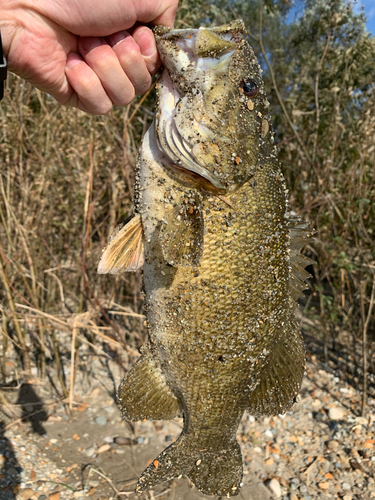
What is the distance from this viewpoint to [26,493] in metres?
2.93

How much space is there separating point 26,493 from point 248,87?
3156mm

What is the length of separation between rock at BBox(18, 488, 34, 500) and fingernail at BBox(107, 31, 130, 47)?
3.09 metres

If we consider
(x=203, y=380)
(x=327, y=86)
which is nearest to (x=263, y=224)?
(x=203, y=380)

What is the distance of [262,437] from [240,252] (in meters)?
2.92

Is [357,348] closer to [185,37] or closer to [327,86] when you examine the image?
[327,86]

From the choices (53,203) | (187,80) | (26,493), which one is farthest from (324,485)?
(53,203)

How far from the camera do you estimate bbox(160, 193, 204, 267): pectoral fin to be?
1.53 meters

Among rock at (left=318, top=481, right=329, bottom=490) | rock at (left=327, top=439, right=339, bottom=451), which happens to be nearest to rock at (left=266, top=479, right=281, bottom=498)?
Result: rock at (left=318, top=481, right=329, bottom=490)

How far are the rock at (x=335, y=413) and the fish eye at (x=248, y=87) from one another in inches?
141

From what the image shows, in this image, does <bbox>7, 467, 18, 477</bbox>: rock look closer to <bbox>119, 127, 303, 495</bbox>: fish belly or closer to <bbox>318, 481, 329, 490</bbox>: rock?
<bbox>119, 127, 303, 495</bbox>: fish belly

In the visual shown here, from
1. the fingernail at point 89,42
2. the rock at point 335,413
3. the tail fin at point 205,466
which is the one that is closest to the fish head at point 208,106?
the fingernail at point 89,42

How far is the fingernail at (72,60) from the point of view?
1.81m

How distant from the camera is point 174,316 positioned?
1.69m

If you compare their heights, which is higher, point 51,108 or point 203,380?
point 51,108
